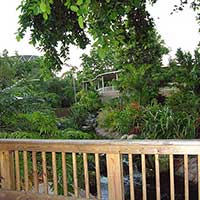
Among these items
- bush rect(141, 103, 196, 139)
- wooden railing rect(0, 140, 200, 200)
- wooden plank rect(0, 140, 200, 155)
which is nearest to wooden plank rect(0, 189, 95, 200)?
→ wooden railing rect(0, 140, 200, 200)

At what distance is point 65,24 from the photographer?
3.02 m

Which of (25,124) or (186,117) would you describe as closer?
(25,124)

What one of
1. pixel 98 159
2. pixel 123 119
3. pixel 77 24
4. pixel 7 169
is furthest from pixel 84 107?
pixel 98 159

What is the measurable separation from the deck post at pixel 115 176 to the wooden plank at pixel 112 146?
6 centimetres

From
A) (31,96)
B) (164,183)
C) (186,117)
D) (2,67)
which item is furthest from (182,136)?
(2,67)

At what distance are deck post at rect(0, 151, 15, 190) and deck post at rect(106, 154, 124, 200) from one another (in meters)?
0.96

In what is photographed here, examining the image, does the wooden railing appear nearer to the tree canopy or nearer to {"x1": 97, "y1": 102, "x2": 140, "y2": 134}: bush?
the tree canopy

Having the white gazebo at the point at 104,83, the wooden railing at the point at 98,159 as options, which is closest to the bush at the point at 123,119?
the white gazebo at the point at 104,83

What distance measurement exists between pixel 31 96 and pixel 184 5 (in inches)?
139

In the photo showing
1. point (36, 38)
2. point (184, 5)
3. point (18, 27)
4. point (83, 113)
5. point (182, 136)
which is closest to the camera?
point (18, 27)

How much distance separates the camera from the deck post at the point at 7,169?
9.44ft

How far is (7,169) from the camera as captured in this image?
2.89 m

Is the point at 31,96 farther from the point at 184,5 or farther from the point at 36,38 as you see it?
the point at 184,5

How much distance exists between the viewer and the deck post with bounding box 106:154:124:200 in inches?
96.8
